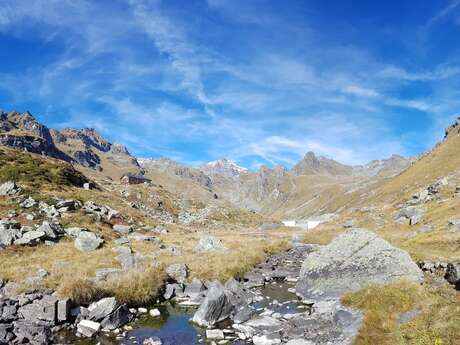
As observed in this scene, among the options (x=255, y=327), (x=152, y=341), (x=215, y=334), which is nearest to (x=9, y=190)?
(x=152, y=341)

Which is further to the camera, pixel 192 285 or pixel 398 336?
pixel 192 285

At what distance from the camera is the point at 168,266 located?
40.8 m

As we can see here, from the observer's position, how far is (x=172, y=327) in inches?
1072

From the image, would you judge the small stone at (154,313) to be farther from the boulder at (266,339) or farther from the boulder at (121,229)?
the boulder at (121,229)

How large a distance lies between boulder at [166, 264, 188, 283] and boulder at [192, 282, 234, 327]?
9.71 metres

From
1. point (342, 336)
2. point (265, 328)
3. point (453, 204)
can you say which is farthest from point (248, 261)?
point (453, 204)

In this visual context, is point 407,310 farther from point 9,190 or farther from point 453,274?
point 9,190

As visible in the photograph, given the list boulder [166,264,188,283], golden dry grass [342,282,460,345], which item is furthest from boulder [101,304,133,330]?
golden dry grass [342,282,460,345]

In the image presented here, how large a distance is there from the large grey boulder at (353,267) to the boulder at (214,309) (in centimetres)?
836

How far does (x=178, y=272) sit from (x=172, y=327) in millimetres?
12431

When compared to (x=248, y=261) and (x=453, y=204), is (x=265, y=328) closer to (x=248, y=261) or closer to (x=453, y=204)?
(x=248, y=261)

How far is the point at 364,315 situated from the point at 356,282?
7825 mm

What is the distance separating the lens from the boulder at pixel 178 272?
38.4 metres

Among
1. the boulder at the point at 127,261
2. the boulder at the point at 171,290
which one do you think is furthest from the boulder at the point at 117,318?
the boulder at the point at 127,261
